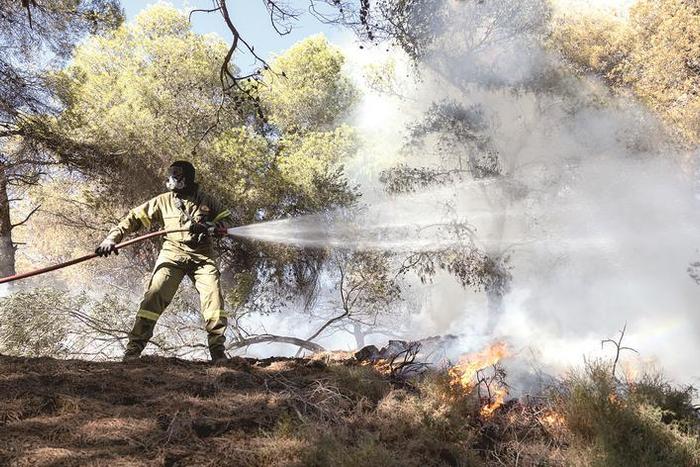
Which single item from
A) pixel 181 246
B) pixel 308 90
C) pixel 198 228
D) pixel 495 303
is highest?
pixel 308 90

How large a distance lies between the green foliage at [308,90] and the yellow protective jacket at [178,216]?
8.04m

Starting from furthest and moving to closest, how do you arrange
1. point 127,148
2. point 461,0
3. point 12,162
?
1. point 461,0
2. point 127,148
3. point 12,162

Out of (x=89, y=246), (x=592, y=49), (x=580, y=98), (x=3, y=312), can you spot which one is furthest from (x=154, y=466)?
(x=592, y=49)

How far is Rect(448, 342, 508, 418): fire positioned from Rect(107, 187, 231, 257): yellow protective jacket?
101 inches

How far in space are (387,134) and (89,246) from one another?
27.0 ft

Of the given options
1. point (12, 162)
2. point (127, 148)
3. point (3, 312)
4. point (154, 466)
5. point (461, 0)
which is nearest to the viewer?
point (154, 466)

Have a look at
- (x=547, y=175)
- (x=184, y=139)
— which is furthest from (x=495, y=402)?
(x=547, y=175)

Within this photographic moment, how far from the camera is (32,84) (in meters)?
8.44

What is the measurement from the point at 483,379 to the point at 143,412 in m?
2.20

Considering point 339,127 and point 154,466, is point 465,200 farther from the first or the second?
point 154,466

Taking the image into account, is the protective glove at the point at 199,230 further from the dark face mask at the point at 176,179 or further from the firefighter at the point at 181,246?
the dark face mask at the point at 176,179

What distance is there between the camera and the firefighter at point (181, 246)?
4410 mm

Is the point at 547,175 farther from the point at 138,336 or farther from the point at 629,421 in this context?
the point at 138,336

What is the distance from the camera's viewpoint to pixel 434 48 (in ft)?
40.6
